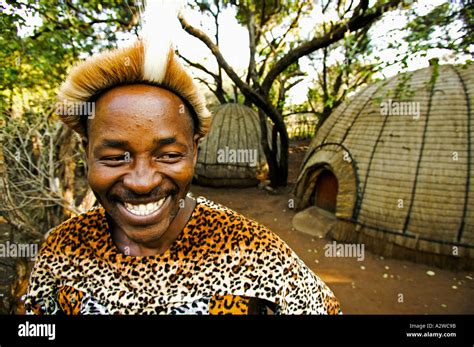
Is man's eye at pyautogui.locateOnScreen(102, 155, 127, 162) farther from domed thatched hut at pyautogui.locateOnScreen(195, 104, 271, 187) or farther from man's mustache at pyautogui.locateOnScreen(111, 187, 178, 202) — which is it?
domed thatched hut at pyautogui.locateOnScreen(195, 104, 271, 187)

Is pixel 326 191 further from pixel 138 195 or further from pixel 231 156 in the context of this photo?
pixel 138 195

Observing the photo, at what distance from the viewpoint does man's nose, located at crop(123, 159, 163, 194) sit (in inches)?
46.9

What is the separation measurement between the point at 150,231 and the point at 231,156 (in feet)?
32.5

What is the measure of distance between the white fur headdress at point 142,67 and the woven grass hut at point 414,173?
14.8 ft

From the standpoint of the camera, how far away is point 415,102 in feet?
19.7

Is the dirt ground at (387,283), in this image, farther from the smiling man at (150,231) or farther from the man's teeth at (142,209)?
the man's teeth at (142,209)

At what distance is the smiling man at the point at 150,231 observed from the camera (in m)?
→ 1.19

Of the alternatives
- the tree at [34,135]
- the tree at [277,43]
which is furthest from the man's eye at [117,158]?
the tree at [277,43]

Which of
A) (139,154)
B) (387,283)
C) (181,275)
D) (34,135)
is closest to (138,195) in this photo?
(139,154)

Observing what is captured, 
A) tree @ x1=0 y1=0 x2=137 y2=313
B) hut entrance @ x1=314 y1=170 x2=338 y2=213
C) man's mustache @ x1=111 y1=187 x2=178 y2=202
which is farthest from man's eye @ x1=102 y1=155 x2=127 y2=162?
hut entrance @ x1=314 y1=170 x2=338 y2=213

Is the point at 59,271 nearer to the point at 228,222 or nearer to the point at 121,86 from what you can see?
the point at 228,222
